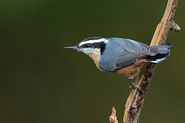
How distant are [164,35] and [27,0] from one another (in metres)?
2.09

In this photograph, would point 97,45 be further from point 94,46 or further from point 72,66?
point 72,66

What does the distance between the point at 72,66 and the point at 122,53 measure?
88.3 inches

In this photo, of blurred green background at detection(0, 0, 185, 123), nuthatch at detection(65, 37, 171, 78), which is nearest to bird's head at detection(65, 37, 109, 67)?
nuthatch at detection(65, 37, 171, 78)

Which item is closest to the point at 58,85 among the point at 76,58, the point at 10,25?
the point at 76,58

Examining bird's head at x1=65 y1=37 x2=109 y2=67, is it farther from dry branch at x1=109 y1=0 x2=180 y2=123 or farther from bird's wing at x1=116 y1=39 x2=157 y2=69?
dry branch at x1=109 y1=0 x2=180 y2=123

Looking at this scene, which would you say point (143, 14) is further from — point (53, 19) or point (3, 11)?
point (3, 11)

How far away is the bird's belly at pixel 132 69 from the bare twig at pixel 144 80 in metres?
0.04

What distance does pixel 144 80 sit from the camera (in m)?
3.49

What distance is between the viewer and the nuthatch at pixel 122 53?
3.45 m

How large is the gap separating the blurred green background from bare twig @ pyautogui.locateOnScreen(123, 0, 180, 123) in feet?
6.56

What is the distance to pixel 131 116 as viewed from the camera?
3.41 meters

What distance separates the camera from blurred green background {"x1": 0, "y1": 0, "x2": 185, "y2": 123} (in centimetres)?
563

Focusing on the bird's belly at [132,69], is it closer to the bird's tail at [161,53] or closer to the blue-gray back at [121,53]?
the blue-gray back at [121,53]

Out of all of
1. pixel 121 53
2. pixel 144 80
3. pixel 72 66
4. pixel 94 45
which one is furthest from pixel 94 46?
pixel 72 66
